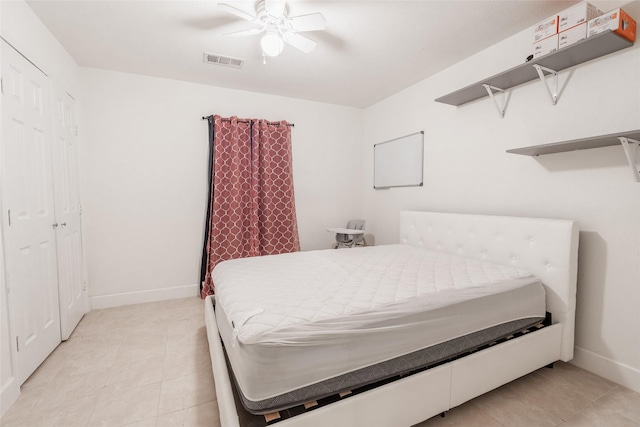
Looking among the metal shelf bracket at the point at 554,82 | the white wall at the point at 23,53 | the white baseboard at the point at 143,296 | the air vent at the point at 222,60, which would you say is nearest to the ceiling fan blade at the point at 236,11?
the air vent at the point at 222,60

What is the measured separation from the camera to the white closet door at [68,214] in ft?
7.65

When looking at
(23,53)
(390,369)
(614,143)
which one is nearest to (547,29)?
(614,143)

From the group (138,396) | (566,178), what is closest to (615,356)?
(566,178)

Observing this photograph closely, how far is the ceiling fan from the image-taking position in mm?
1837

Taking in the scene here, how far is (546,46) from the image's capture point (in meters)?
1.91

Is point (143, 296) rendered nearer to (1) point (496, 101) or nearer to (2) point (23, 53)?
(2) point (23, 53)

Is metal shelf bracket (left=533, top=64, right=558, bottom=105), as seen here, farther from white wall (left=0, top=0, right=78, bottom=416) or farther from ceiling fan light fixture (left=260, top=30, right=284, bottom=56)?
white wall (left=0, top=0, right=78, bottom=416)

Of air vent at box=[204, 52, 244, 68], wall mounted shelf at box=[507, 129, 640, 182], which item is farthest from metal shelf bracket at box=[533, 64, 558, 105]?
air vent at box=[204, 52, 244, 68]

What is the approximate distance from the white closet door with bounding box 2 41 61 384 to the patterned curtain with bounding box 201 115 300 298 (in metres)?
1.45

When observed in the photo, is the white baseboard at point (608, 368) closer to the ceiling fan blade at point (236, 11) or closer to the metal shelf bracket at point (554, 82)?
the metal shelf bracket at point (554, 82)

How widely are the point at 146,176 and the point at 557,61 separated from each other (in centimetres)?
386

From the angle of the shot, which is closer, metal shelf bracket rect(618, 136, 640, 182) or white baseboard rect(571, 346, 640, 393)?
metal shelf bracket rect(618, 136, 640, 182)

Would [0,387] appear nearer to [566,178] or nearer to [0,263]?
[0,263]

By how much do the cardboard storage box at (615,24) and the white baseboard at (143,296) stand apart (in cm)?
411
